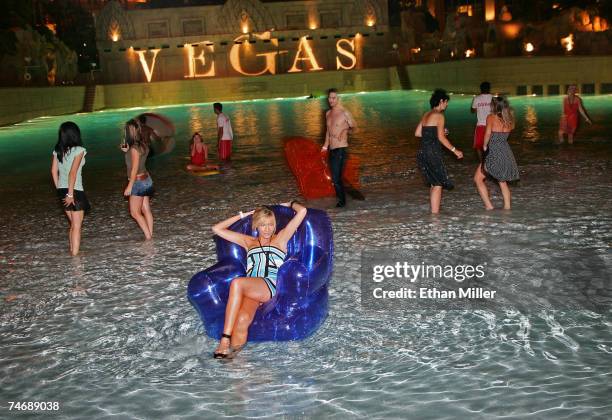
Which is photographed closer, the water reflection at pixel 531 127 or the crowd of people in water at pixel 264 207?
the crowd of people in water at pixel 264 207

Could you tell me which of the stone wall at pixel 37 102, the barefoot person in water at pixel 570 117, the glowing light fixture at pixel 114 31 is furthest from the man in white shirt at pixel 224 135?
the glowing light fixture at pixel 114 31

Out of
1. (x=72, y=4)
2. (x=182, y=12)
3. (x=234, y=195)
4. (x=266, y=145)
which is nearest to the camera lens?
(x=234, y=195)

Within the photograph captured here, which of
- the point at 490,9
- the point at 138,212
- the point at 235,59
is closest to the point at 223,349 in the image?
the point at 138,212

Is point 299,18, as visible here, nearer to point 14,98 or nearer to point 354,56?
point 354,56

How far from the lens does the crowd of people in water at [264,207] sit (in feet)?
17.9

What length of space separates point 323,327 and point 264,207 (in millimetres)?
1127

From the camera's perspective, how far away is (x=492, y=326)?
581cm

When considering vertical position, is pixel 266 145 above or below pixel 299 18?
below

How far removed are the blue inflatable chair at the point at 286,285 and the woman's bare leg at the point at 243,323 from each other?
0.57 ft

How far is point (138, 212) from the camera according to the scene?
919 cm

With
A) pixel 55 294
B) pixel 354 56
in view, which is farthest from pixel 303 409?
pixel 354 56

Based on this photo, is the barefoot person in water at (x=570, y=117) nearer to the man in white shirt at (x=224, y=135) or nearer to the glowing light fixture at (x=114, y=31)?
the man in white shirt at (x=224, y=135)

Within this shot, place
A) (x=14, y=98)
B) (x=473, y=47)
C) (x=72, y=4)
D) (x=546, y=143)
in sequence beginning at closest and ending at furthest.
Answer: (x=546, y=143)
(x=14, y=98)
(x=473, y=47)
(x=72, y=4)

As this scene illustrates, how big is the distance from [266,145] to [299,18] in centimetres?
4222
